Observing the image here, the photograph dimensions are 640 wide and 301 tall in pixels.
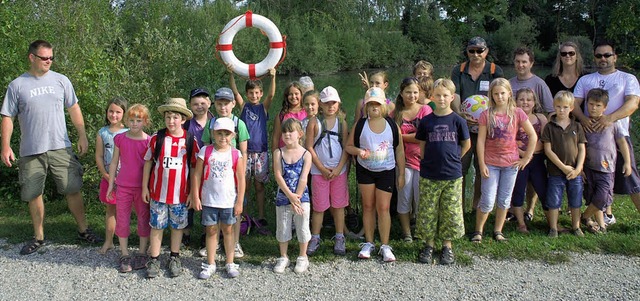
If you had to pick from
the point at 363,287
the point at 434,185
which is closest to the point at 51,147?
the point at 363,287

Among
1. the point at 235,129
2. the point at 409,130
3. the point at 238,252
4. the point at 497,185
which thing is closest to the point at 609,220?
the point at 497,185

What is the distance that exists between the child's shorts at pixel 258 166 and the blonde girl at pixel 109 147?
1102mm

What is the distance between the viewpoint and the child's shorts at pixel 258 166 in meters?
4.71

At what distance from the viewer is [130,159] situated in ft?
13.3

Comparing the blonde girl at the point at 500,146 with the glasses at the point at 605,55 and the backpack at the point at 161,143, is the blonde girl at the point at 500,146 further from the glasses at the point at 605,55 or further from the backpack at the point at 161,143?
the backpack at the point at 161,143

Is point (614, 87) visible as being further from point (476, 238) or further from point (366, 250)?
point (366, 250)

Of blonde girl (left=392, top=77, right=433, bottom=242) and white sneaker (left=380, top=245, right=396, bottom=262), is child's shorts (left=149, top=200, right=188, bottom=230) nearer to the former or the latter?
white sneaker (left=380, top=245, right=396, bottom=262)

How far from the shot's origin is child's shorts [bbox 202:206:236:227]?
385 centimetres

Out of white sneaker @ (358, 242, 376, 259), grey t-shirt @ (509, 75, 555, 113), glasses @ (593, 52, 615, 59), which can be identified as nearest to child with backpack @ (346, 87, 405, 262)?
white sneaker @ (358, 242, 376, 259)

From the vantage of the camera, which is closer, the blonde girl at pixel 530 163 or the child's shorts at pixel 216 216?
the child's shorts at pixel 216 216

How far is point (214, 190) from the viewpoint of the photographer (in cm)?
381

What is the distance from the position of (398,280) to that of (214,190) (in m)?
1.49

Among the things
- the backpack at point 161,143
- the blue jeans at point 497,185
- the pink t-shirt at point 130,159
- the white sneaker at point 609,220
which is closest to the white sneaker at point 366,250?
the blue jeans at point 497,185

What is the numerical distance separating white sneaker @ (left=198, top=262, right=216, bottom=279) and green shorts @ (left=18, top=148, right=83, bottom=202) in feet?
5.25
